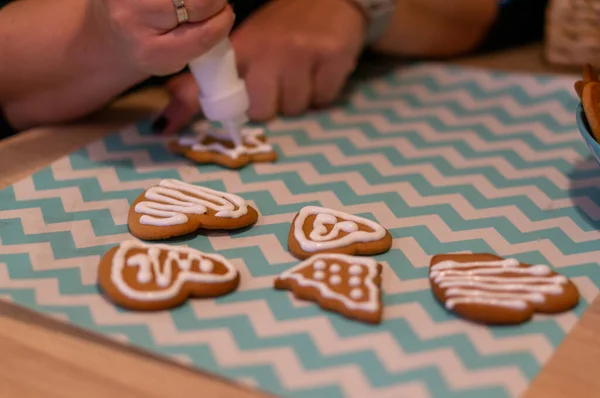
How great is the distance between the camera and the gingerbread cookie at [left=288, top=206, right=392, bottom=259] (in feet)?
1.86

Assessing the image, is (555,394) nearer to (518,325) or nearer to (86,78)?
(518,325)

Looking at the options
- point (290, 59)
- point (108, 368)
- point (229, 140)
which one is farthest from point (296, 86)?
point (108, 368)

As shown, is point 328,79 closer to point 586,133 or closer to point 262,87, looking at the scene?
point 262,87

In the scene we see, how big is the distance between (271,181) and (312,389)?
1.01 feet

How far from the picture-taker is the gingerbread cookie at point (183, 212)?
0.58 meters

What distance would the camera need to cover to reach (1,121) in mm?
817

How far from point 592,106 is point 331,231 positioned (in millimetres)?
264

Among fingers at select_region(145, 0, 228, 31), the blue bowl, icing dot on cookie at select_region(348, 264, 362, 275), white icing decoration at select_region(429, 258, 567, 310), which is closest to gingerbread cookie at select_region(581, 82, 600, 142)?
the blue bowl

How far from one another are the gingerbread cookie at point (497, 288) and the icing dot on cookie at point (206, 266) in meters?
0.18

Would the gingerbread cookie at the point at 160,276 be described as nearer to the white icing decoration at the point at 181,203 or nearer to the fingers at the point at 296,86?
the white icing decoration at the point at 181,203

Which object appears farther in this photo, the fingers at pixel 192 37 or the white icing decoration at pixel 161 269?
the fingers at pixel 192 37

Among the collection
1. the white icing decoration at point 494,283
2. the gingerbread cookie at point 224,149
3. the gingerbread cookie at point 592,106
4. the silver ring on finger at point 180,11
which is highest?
the silver ring on finger at point 180,11

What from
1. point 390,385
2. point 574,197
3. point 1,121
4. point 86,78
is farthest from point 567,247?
point 1,121

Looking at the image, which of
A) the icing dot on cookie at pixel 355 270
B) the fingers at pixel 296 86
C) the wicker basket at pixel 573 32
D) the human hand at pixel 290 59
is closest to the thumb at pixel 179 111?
the human hand at pixel 290 59
